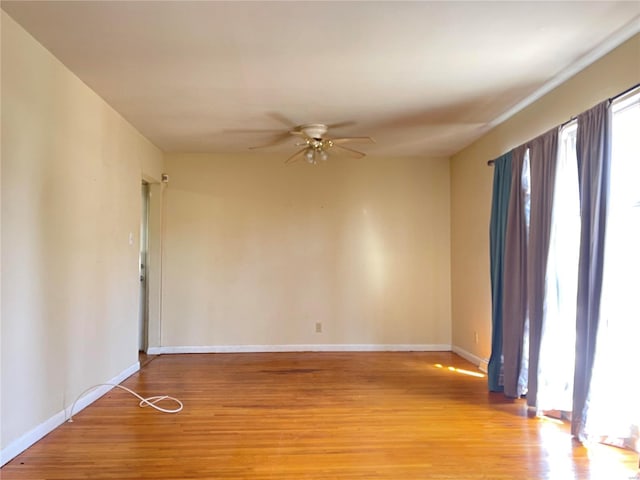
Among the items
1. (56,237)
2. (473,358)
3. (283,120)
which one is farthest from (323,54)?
(473,358)

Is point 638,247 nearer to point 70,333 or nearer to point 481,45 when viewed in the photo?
point 481,45

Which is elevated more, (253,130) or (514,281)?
(253,130)

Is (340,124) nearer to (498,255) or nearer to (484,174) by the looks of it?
(484,174)

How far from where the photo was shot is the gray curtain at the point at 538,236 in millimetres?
3164

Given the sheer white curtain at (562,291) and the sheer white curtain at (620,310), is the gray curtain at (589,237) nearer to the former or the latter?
the sheer white curtain at (620,310)

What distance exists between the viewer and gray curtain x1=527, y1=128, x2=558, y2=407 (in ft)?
10.4

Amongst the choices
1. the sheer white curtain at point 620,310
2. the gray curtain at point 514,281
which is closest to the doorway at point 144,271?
the gray curtain at point 514,281

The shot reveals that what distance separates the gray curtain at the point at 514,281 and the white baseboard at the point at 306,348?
1929 millimetres

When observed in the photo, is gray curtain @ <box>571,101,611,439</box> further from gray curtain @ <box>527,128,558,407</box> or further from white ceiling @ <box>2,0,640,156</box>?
white ceiling @ <box>2,0,640,156</box>

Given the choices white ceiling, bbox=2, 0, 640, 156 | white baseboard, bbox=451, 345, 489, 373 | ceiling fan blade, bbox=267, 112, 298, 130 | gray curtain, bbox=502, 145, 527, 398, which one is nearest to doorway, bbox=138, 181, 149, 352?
white ceiling, bbox=2, 0, 640, 156

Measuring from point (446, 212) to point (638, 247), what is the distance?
10.0 ft

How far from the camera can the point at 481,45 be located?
2662 mm

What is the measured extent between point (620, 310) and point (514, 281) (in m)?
0.95

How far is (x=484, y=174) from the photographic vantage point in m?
4.61
